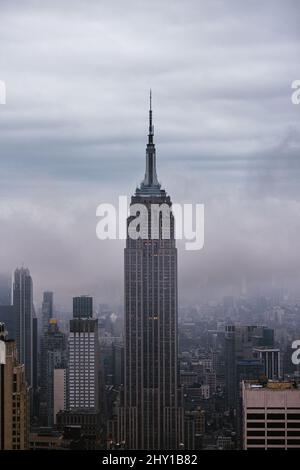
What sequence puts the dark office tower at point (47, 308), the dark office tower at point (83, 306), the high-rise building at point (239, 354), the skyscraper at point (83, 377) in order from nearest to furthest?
the dark office tower at point (47, 308), the dark office tower at point (83, 306), the high-rise building at point (239, 354), the skyscraper at point (83, 377)

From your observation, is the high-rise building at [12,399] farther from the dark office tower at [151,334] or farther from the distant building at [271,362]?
the distant building at [271,362]

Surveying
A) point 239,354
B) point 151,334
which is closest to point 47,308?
point 239,354

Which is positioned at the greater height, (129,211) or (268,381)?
(129,211)

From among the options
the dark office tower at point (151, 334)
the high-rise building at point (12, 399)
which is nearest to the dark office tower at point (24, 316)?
the high-rise building at point (12, 399)
